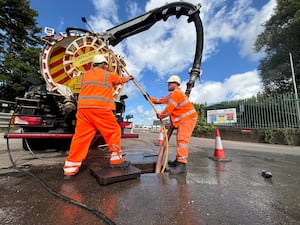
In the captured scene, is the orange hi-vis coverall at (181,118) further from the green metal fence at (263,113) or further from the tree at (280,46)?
the tree at (280,46)

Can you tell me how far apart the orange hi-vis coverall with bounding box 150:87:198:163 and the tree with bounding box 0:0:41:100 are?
13700 millimetres

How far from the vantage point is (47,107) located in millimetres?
3467

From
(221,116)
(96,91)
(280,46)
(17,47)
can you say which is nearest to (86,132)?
(96,91)

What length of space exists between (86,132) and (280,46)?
22.1 metres

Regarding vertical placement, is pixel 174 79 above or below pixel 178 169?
above

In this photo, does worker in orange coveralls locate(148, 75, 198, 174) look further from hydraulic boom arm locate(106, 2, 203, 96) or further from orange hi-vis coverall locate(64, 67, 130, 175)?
hydraulic boom arm locate(106, 2, 203, 96)

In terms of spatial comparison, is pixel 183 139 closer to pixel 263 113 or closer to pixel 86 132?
pixel 86 132

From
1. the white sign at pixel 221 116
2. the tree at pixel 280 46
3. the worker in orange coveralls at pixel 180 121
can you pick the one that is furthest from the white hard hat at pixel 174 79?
the tree at pixel 280 46

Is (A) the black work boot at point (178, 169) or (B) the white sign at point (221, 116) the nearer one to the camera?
(A) the black work boot at point (178, 169)

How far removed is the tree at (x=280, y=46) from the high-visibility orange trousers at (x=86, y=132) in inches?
773

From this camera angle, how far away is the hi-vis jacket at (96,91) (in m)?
2.31

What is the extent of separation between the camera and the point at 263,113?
9492 millimetres

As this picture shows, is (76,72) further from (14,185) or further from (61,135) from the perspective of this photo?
(14,185)

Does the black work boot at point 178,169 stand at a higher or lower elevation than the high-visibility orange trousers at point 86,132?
lower
